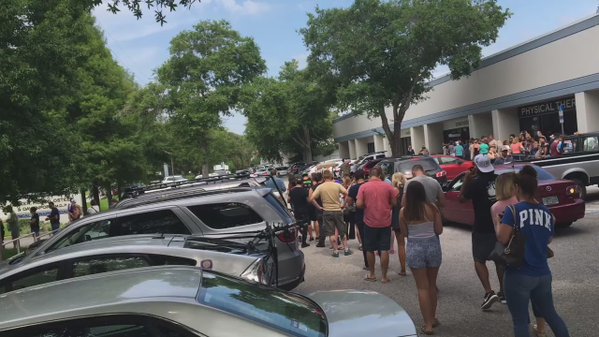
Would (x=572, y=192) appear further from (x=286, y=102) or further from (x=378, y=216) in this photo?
(x=286, y=102)

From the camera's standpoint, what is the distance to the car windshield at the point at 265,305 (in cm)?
263

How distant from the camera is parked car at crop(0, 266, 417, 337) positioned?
2.37m

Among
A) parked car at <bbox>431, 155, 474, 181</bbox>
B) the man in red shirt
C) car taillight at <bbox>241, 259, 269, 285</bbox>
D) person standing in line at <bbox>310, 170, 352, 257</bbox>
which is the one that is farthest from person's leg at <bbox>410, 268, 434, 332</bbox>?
parked car at <bbox>431, 155, 474, 181</bbox>

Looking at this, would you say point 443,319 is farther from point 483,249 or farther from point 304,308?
point 304,308

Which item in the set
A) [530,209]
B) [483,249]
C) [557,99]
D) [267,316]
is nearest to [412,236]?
[483,249]

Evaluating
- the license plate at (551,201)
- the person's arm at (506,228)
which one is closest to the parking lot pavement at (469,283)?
the license plate at (551,201)

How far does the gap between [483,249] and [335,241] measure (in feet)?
16.2

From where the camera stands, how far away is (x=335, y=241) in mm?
10914

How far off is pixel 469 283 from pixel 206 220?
377 cm

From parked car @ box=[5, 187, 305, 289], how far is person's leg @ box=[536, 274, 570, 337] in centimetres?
300

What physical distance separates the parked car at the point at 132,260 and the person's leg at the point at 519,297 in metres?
2.10

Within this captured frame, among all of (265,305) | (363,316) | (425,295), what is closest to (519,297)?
(425,295)

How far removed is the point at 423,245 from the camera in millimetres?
5672

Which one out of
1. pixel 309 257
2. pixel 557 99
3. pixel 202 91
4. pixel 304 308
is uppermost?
pixel 202 91
